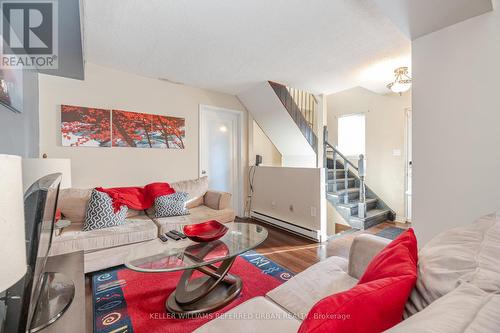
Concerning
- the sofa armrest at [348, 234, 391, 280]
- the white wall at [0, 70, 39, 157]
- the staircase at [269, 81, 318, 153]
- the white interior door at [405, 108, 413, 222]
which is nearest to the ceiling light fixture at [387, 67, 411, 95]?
the staircase at [269, 81, 318, 153]

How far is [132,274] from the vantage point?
217cm

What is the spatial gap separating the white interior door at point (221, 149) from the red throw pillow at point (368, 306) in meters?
3.37

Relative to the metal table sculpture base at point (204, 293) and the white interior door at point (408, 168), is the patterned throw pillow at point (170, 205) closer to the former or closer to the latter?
the metal table sculpture base at point (204, 293)

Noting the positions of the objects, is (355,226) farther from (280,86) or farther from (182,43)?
(182,43)

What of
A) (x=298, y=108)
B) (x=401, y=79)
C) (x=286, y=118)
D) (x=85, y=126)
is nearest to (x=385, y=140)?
(x=401, y=79)

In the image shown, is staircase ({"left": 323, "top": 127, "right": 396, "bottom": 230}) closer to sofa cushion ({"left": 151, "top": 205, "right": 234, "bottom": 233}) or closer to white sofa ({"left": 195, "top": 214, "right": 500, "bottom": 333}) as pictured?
sofa cushion ({"left": 151, "top": 205, "right": 234, "bottom": 233})

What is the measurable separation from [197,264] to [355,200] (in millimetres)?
3583

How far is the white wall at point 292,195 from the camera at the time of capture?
127 inches

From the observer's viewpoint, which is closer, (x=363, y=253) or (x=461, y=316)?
(x=461, y=316)

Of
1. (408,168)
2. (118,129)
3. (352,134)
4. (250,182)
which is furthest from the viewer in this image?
(352,134)

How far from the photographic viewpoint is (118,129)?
306cm

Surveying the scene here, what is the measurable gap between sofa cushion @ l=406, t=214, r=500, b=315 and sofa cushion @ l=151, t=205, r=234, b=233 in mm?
2285

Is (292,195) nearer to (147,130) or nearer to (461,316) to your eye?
(147,130)

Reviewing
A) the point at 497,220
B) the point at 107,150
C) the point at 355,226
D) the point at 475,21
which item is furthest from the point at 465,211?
the point at 107,150
